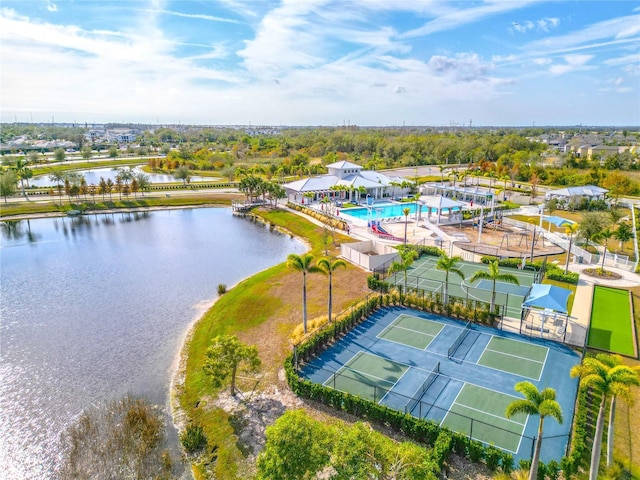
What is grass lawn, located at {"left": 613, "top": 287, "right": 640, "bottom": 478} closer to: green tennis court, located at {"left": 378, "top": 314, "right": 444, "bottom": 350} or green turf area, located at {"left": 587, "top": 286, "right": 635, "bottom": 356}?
green turf area, located at {"left": 587, "top": 286, "right": 635, "bottom": 356}

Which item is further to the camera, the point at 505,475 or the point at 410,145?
the point at 410,145

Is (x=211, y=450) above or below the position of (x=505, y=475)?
below

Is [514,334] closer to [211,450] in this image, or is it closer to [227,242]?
[211,450]

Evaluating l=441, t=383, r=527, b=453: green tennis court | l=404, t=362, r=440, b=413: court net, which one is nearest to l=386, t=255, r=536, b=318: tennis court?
l=404, t=362, r=440, b=413: court net

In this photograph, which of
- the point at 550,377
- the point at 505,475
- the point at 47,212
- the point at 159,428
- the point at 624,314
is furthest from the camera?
the point at 47,212

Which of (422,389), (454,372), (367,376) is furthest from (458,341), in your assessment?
(367,376)

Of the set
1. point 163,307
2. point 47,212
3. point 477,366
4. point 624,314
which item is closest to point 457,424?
point 477,366
